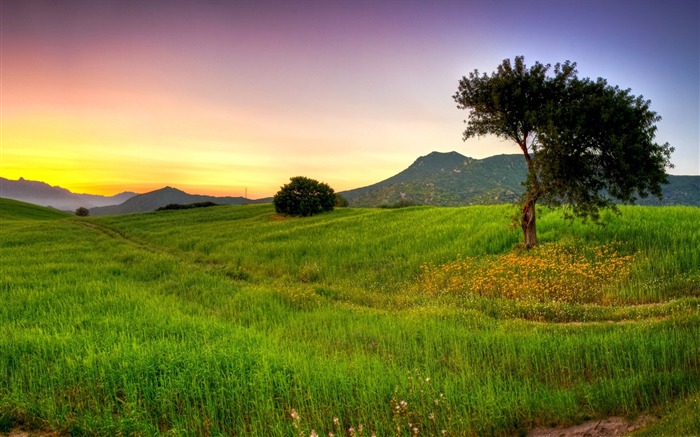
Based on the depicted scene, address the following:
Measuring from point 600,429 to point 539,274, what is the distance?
10.8 m

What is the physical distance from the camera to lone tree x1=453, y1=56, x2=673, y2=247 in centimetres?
1650

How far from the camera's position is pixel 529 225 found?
19.3m

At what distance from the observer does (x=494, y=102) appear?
1881 cm

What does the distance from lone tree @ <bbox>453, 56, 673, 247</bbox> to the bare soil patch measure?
1363cm

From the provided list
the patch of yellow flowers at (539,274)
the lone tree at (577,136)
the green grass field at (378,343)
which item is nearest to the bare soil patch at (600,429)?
the green grass field at (378,343)

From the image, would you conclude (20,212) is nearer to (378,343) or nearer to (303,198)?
(303,198)

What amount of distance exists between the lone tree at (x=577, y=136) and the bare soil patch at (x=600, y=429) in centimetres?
1363

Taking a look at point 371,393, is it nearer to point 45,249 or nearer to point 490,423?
point 490,423

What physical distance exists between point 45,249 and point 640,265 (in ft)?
119

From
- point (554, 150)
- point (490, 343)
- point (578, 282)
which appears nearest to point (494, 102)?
point (554, 150)

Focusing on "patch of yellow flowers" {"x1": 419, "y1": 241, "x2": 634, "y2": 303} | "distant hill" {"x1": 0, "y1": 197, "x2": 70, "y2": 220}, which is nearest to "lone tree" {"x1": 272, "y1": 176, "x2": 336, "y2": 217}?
"patch of yellow flowers" {"x1": 419, "y1": 241, "x2": 634, "y2": 303}

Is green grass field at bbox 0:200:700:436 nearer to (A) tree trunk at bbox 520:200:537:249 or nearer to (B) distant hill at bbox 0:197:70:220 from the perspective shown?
(A) tree trunk at bbox 520:200:537:249

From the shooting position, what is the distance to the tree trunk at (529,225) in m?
19.1

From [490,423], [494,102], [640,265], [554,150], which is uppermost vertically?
[494,102]
